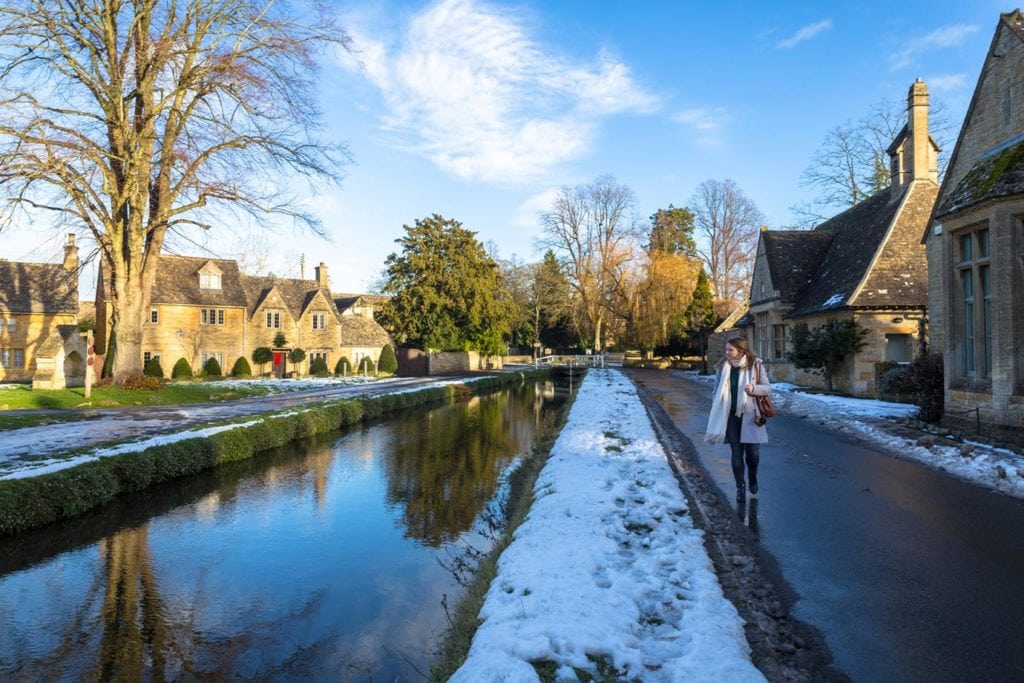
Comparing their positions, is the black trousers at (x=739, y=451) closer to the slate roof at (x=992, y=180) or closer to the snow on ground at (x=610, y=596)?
the snow on ground at (x=610, y=596)

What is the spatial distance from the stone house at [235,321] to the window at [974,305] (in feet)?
134

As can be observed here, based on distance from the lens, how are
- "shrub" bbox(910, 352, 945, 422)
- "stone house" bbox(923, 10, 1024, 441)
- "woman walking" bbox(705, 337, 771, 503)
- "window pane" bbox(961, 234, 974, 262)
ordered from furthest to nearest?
"shrub" bbox(910, 352, 945, 422) → "window pane" bbox(961, 234, 974, 262) → "stone house" bbox(923, 10, 1024, 441) → "woman walking" bbox(705, 337, 771, 503)

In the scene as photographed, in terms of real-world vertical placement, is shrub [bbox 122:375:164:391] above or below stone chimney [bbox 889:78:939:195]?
below

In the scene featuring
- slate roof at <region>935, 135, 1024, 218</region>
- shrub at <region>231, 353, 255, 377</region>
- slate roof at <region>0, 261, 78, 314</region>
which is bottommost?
shrub at <region>231, 353, 255, 377</region>

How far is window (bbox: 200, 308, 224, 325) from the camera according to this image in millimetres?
43250

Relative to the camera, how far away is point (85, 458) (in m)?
10.9

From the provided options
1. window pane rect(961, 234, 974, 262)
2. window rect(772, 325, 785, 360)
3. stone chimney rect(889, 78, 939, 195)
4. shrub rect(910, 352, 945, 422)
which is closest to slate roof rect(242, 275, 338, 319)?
window rect(772, 325, 785, 360)

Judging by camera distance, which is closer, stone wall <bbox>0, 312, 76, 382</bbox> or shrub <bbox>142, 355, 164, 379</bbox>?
shrub <bbox>142, 355, 164, 379</bbox>

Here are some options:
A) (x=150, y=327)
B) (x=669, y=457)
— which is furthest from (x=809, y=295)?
(x=150, y=327)

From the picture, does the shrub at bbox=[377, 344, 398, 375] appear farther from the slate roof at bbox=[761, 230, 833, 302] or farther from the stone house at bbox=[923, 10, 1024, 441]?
the stone house at bbox=[923, 10, 1024, 441]

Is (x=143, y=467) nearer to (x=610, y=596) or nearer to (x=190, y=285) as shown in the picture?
(x=610, y=596)

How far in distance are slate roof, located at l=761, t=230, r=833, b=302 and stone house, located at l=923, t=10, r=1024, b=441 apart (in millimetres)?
14209

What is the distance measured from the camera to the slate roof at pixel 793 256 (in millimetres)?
28453

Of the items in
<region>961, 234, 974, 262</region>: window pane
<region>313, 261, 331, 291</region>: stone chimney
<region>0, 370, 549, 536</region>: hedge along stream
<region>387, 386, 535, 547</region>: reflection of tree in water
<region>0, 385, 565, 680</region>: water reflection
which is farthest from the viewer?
<region>313, 261, 331, 291</region>: stone chimney
